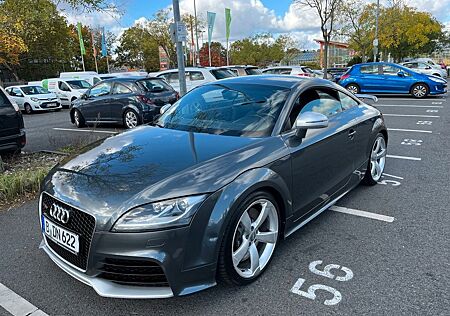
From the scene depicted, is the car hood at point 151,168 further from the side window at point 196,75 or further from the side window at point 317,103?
the side window at point 196,75

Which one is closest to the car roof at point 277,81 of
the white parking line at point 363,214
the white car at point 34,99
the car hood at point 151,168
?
the car hood at point 151,168

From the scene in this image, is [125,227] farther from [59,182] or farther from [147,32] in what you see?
[147,32]

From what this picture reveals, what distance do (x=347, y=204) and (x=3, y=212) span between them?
4.06m

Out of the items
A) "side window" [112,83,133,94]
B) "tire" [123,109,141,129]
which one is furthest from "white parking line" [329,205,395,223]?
"side window" [112,83,133,94]

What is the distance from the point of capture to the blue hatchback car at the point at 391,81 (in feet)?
47.2

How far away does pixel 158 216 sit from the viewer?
2.13 metres

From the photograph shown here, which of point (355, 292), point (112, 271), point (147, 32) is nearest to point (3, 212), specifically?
point (112, 271)

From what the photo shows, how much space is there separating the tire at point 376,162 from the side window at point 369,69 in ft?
39.2

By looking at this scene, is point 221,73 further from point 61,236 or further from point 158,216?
point 158,216

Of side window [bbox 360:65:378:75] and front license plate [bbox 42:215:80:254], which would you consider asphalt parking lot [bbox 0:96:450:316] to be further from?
side window [bbox 360:65:378:75]

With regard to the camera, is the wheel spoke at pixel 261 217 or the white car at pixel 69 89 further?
the white car at pixel 69 89

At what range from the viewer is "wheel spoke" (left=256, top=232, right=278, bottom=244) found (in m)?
2.70

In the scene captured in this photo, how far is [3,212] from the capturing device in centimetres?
418

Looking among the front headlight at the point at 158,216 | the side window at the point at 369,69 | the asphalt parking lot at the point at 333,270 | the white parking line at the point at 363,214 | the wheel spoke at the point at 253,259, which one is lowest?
the asphalt parking lot at the point at 333,270
